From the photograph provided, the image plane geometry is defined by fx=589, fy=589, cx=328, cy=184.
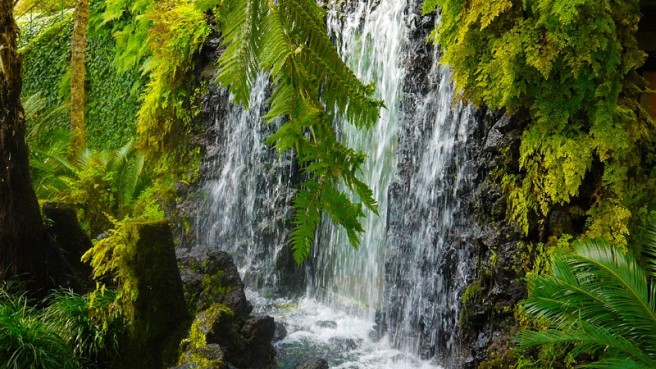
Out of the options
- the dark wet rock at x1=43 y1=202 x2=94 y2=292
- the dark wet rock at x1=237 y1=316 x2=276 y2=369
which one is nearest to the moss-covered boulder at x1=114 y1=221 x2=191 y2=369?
the dark wet rock at x1=237 y1=316 x2=276 y2=369

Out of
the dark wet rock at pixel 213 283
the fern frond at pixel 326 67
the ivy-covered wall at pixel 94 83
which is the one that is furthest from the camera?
the ivy-covered wall at pixel 94 83

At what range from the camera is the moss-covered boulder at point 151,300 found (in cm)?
536

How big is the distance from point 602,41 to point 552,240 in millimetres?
1605

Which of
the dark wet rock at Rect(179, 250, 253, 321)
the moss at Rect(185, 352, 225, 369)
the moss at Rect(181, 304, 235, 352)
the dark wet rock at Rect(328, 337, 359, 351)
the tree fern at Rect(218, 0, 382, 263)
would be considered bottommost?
the dark wet rock at Rect(328, 337, 359, 351)

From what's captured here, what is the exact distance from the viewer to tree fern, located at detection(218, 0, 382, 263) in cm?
146

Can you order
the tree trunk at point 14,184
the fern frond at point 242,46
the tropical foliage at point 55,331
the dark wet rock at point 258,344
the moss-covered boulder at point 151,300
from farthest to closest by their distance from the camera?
1. the dark wet rock at point 258,344
2. the tree trunk at point 14,184
3. the moss-covered boulder at point 151,300
4. the tropical foliage at point 55,331
5. the fern frond at point 242,46

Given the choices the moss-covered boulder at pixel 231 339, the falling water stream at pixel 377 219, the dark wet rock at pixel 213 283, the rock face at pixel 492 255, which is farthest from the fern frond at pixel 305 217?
the dark wet rock at pixel 213 283

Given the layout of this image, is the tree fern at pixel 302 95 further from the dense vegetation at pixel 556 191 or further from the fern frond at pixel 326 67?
the dense vegetation at pixel 556 191


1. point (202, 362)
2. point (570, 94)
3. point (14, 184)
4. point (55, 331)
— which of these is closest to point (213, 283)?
point (55, 331)

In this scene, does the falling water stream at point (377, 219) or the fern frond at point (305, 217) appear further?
the falling water stream at point (377, 219)

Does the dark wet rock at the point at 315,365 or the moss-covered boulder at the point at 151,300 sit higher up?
the moss-covered boulder at the point at 151,300

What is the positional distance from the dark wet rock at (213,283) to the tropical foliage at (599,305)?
10.4 feet

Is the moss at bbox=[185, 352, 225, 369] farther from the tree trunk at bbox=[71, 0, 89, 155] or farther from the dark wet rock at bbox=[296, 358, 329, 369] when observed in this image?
the tree trunk at bbox=[71, 0, 89, 155]

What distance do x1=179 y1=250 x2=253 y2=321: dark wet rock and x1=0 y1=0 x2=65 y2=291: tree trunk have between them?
4.88ft
